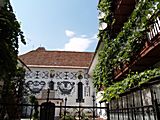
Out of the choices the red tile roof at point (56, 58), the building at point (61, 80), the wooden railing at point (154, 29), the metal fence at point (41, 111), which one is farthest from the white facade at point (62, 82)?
the wooden railing at point (154, 29)

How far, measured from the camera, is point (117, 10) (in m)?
9.30

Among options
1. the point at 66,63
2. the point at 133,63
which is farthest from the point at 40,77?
the point at 133,63

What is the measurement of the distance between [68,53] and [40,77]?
7.13m

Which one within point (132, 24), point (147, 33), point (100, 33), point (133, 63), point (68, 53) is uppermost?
point (68, 53)

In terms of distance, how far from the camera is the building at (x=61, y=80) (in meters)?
21.6

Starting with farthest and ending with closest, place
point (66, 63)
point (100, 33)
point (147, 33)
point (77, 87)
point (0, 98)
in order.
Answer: point (66, 63) < point (77, 87) < point (100, 33) < point (147, 33) < point (0, 98)

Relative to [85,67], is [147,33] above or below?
below

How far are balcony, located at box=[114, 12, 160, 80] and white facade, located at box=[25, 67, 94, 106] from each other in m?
14.3

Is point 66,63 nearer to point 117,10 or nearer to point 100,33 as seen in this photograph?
point 100,33

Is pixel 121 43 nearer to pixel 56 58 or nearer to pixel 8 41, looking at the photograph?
pixel 8 41

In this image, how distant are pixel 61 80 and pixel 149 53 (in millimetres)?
16956

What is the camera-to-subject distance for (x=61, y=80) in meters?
22.4

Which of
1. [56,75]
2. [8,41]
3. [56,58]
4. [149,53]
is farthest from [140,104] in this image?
[56,58]

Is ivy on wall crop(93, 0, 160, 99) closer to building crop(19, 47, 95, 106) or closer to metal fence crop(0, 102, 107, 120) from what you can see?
metal fence crop(0, 102, 107, 120)
